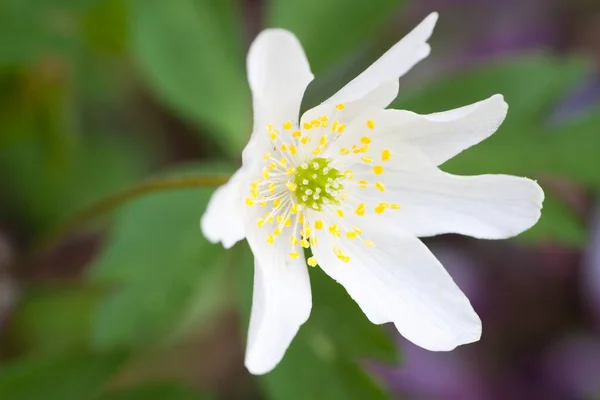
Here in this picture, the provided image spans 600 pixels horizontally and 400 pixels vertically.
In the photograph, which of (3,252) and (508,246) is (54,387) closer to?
(3,252)

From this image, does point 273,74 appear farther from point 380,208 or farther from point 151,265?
point 151,265

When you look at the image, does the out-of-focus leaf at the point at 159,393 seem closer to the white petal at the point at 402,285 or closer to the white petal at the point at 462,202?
the white petal at the point at 402,285

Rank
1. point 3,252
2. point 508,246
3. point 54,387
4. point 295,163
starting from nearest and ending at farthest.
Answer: point 295,163, point 54,387, point 3,252, point 508,246

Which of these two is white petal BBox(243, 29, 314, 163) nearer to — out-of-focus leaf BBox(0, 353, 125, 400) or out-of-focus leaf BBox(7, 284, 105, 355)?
out-of-focus leaf BBox(0, 353, 125, 400)

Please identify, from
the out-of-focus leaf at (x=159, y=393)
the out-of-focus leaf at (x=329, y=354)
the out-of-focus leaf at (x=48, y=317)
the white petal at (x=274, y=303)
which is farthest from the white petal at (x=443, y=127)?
the out-of-focus leaf at (x=48, y=317)

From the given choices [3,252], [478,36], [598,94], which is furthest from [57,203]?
[598,94]

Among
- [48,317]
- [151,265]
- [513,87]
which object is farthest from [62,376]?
[513,87]
